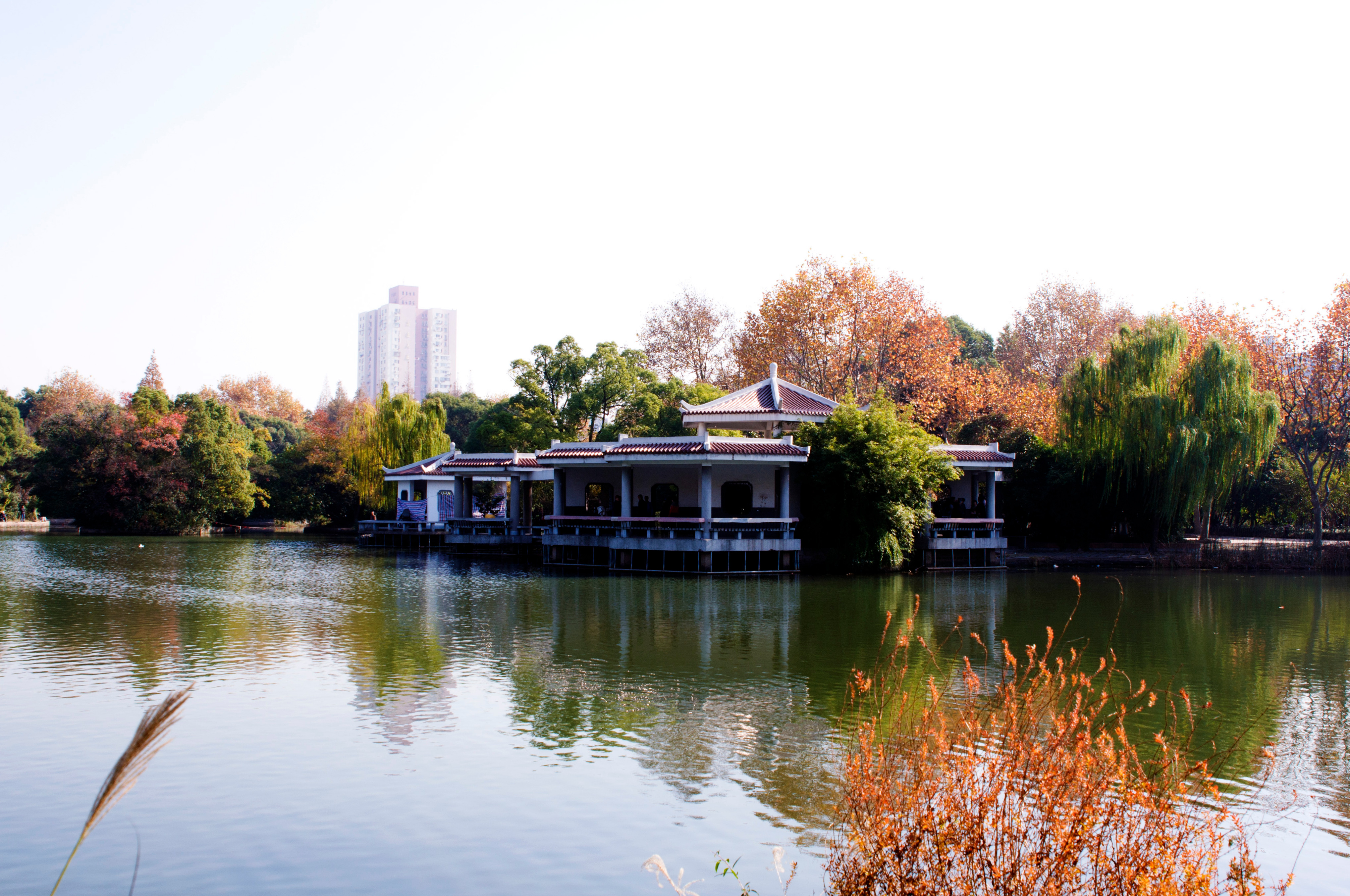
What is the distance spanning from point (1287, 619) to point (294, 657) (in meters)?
17.7

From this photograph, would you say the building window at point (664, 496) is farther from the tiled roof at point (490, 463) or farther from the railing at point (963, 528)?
the railing at point (963, 528)

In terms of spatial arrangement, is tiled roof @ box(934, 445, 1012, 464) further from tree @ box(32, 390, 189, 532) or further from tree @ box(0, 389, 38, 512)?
tree @ box(0, 389, 38, 512)

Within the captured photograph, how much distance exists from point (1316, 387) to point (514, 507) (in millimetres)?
27487

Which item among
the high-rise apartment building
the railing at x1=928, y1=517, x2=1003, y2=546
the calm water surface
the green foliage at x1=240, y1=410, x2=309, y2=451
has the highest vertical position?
the high-rise apartment building

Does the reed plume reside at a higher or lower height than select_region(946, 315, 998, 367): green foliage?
lower

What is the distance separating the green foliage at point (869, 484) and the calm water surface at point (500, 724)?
589cm

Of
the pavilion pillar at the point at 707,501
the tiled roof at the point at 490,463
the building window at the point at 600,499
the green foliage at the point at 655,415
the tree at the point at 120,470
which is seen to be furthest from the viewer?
the tree at the point at 120,470

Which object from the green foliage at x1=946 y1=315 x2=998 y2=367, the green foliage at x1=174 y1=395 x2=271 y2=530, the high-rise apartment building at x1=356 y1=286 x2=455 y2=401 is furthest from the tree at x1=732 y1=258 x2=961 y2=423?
the high-rise apartment building at x1=356 y1=286 x2=455 y2=401

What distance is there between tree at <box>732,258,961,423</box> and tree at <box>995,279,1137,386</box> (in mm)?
8053

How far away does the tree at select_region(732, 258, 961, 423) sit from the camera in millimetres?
38625

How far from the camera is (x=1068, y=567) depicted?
3014 centimetres

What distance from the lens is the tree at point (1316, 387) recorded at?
31531mm

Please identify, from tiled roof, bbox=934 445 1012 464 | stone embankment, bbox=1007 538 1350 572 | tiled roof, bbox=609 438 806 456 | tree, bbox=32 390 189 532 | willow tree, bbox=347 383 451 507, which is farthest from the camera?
tree, bbox=32 390 189 532

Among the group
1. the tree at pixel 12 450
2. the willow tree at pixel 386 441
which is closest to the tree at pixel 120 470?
the tree at pixel 12 450
